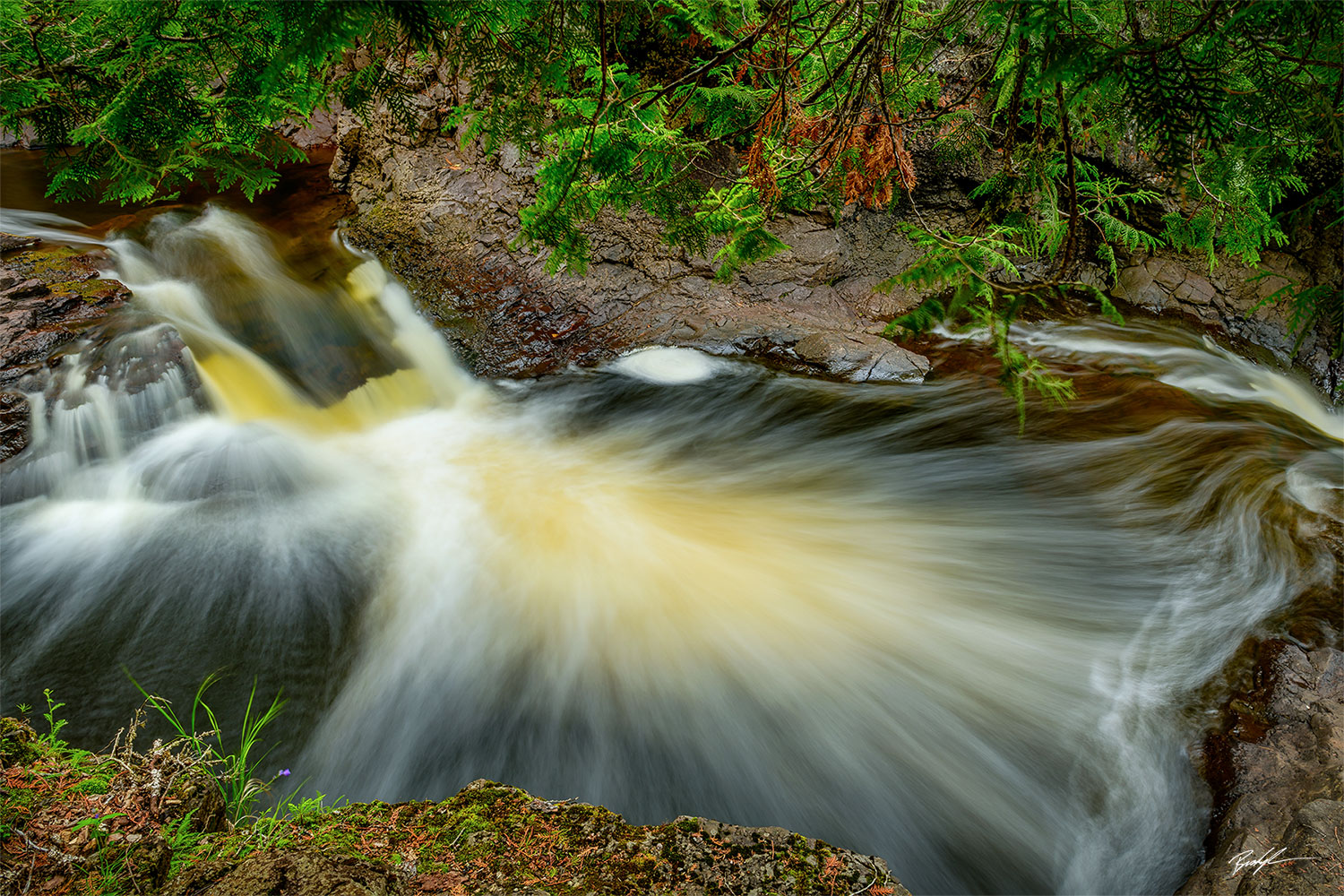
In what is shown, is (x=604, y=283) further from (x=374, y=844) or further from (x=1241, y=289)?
(x=1241, y=289)

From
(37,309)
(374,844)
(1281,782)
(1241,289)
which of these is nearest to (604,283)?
(37,309)

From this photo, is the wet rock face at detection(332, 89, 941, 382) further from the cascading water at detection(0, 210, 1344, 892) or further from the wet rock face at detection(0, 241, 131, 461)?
the wet rock face at detection(0, 241, 131, 461)

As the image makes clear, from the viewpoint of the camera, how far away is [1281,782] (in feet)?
9.39

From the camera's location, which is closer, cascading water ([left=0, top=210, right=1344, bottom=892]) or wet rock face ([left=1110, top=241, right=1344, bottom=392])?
cascading water ([left=0, top=210, right=1344, bottom=892])

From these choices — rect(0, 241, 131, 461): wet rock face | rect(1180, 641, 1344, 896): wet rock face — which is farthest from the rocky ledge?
rect(0, 241, 131, 461): wet rock face

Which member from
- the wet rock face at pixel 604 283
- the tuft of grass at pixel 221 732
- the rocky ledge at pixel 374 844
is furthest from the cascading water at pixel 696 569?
the rocky ledge at pixel 374 844

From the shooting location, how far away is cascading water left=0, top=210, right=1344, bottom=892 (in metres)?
3.39

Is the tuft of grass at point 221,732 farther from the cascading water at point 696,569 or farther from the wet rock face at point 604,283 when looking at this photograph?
the wet rock face at point 604,283

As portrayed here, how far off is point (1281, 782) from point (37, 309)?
8822 millimetres

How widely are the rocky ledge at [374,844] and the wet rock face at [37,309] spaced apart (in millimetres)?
3989

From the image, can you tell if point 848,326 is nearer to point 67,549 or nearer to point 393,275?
point 393,275

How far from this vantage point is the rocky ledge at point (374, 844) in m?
1.78

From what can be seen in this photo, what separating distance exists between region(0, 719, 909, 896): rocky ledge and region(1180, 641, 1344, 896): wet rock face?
156 cm

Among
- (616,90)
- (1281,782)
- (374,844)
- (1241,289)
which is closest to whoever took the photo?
(374,844)
